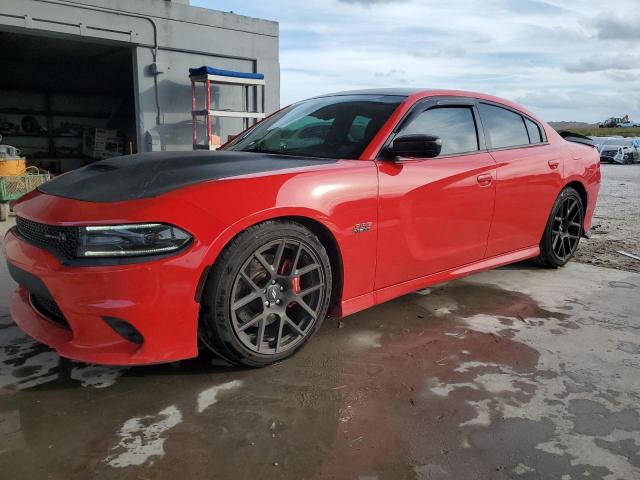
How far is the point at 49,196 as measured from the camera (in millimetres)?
2516

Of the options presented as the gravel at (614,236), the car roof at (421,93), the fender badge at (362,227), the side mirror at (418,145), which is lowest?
the gravel at (614,236)

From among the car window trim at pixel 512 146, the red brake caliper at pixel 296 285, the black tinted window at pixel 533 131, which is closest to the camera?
the red brake caliper at pixel 296 285

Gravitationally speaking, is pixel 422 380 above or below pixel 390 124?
below

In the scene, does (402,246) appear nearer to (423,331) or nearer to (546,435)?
(423,331)

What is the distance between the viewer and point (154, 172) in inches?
99.2

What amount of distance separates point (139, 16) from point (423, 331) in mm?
9096

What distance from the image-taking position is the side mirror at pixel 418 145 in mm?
2857

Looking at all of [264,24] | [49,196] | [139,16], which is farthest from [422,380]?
[264,24]

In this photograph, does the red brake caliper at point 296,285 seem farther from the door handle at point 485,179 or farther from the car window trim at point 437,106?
the door handle at point 485,179

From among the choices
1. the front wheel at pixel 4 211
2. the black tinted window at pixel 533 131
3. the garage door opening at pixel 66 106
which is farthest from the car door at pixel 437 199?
the garage door opening at pixel 66 106

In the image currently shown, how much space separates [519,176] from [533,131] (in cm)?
66

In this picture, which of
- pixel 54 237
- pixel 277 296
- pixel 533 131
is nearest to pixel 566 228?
pixel 533 131

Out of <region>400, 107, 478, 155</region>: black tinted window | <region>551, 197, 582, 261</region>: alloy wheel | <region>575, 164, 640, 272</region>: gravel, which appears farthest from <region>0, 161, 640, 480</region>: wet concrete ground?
<region>575, 164, 640, 272</region>: gravel

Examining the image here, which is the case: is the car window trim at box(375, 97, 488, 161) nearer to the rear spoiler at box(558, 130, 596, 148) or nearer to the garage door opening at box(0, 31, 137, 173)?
the rear spoiler at box(558, 130, 596, 148)
